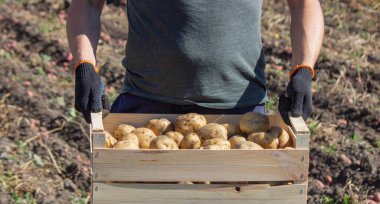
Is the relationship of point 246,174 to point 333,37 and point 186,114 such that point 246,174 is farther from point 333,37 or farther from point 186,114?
point 333,37

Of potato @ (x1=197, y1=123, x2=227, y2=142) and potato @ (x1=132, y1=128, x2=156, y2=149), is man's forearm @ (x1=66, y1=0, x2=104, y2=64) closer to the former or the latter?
potato @ (x1=132, y1=128, x2=156, y2=149)

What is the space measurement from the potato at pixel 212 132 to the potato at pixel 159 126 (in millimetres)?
110

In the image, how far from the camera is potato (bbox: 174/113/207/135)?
2.46 meters

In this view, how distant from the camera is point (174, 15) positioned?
8.45 feet

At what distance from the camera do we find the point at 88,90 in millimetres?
2406

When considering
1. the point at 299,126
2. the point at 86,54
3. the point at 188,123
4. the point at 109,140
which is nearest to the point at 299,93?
the point at 299,126

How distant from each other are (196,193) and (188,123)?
1.02 feet

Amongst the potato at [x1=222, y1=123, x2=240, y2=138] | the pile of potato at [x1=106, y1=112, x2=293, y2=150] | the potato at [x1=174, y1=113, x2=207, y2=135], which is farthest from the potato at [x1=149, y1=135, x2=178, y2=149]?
the potato at [x1=222, y1=123, x2=240, y2=138]

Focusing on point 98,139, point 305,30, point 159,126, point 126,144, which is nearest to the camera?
point 98,139

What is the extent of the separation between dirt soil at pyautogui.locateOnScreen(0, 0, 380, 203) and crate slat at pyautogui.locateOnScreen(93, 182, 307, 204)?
1.89m

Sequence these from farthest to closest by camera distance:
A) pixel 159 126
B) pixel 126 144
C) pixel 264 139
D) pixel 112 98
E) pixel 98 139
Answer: pixel 112 98
pixel 159 126
pixel 264 139
pixel 126 144
pixel 98 139

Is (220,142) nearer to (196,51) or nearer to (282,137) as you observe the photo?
(282,137)

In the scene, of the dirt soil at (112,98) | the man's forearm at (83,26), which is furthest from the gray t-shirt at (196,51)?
the dirt soil at (112,98)

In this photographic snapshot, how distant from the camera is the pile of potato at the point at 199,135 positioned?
7.59 feet
